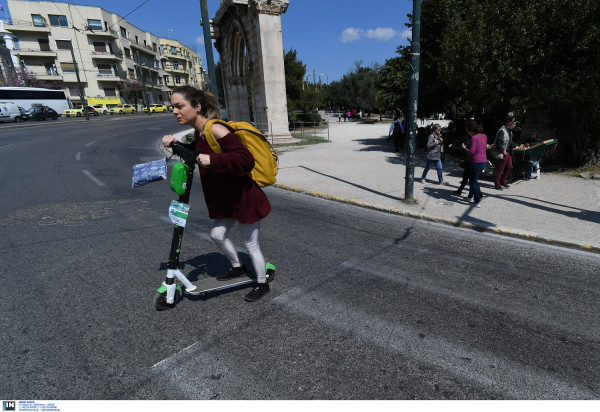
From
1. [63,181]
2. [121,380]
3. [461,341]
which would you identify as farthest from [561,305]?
[63,181]

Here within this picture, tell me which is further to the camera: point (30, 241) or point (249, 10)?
point (249, 10)

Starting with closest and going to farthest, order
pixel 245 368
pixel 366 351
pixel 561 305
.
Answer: pixel 245 368, pixel 366 351, pixel 561 305

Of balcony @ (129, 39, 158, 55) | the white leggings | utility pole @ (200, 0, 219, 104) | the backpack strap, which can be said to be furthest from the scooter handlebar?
balcony @ (129, 39, 158, 55)

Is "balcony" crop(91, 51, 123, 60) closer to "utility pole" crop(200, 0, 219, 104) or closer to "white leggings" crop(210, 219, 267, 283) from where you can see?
"utility pole" crop(200, 0, 219, 104)

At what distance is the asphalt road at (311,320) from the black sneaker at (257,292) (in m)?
0.08

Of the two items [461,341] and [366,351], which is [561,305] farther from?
[366,351]

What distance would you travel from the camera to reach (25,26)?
5391 centimetres

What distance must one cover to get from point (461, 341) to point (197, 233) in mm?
3901

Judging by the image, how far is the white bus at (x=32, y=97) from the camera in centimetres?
3756

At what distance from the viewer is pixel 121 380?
7.41 ft

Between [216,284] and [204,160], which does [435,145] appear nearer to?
[216,284]

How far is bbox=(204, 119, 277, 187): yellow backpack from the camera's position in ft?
8.64

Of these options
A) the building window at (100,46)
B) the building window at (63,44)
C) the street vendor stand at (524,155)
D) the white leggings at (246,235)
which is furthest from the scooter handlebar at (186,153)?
the building window at (100,46)

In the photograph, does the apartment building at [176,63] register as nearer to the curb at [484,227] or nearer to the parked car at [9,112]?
the parked car at [9,112]
